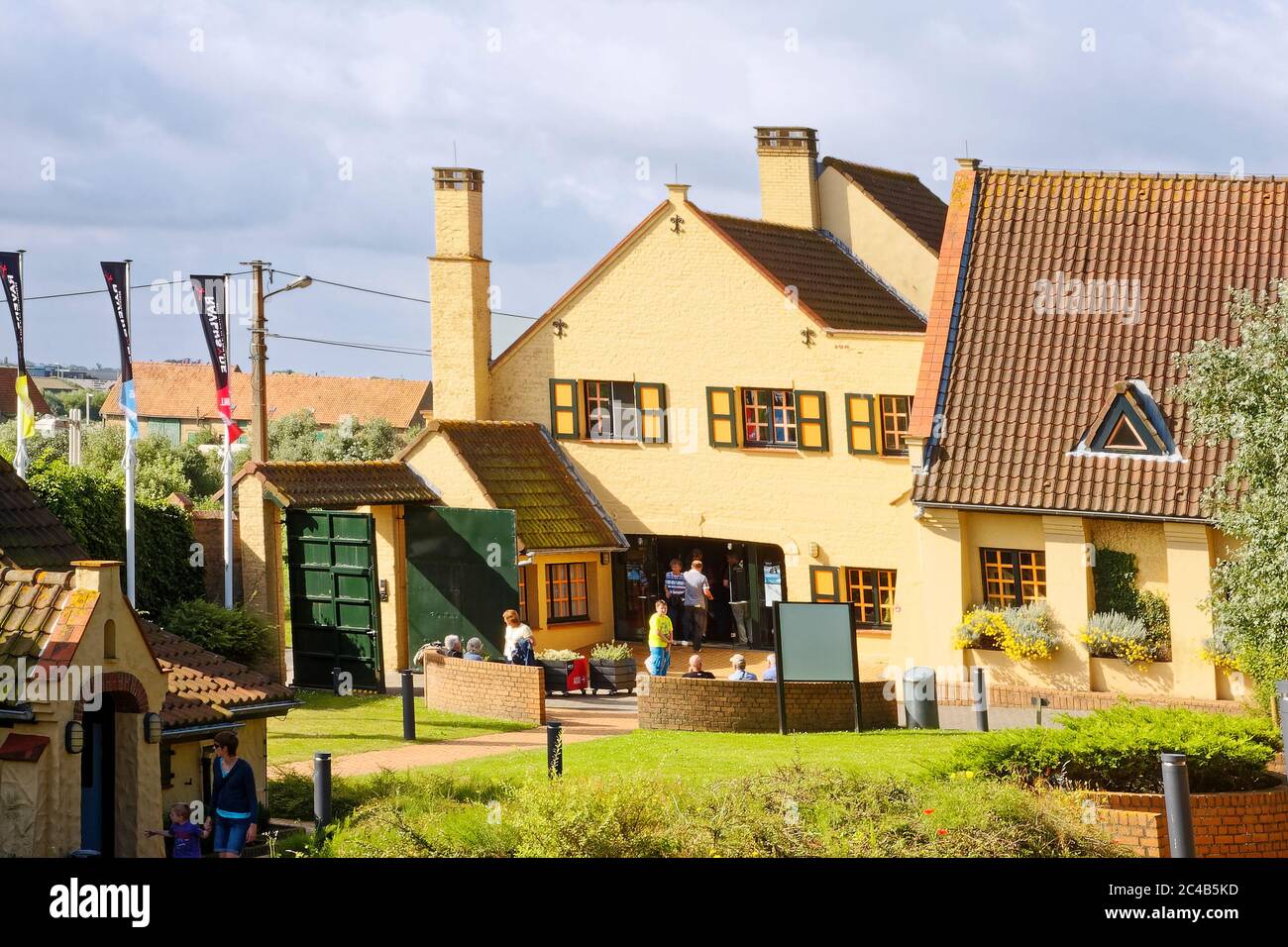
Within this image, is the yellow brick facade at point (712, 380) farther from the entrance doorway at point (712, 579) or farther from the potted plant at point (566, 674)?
the potted plant at point (566, 674)

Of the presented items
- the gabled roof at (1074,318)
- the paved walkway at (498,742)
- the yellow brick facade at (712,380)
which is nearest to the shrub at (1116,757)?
the paved walkway at (498,742)

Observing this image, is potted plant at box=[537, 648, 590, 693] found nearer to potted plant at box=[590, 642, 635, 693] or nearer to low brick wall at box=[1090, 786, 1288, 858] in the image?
potted plant at box=[590, 642, 635, 693]

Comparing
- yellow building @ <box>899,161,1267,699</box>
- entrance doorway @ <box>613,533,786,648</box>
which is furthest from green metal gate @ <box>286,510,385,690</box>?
yellow building @ <box>899,161,1267,699</box>

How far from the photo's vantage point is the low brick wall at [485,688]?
79.0 ft

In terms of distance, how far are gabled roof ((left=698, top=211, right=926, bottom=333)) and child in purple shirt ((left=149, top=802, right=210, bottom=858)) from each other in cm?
1836

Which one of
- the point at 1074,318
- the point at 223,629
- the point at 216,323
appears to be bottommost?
the point at 223,629

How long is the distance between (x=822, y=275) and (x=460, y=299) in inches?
280

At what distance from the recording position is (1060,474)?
25391mm

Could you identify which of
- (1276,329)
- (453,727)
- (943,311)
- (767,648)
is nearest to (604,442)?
(767,648)

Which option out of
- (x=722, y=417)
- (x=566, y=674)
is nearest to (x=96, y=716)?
(x=566, y=674)

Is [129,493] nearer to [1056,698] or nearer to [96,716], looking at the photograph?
[96,716]

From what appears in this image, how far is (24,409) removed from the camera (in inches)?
1077

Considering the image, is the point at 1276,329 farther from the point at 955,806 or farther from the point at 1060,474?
the point at 955,806
